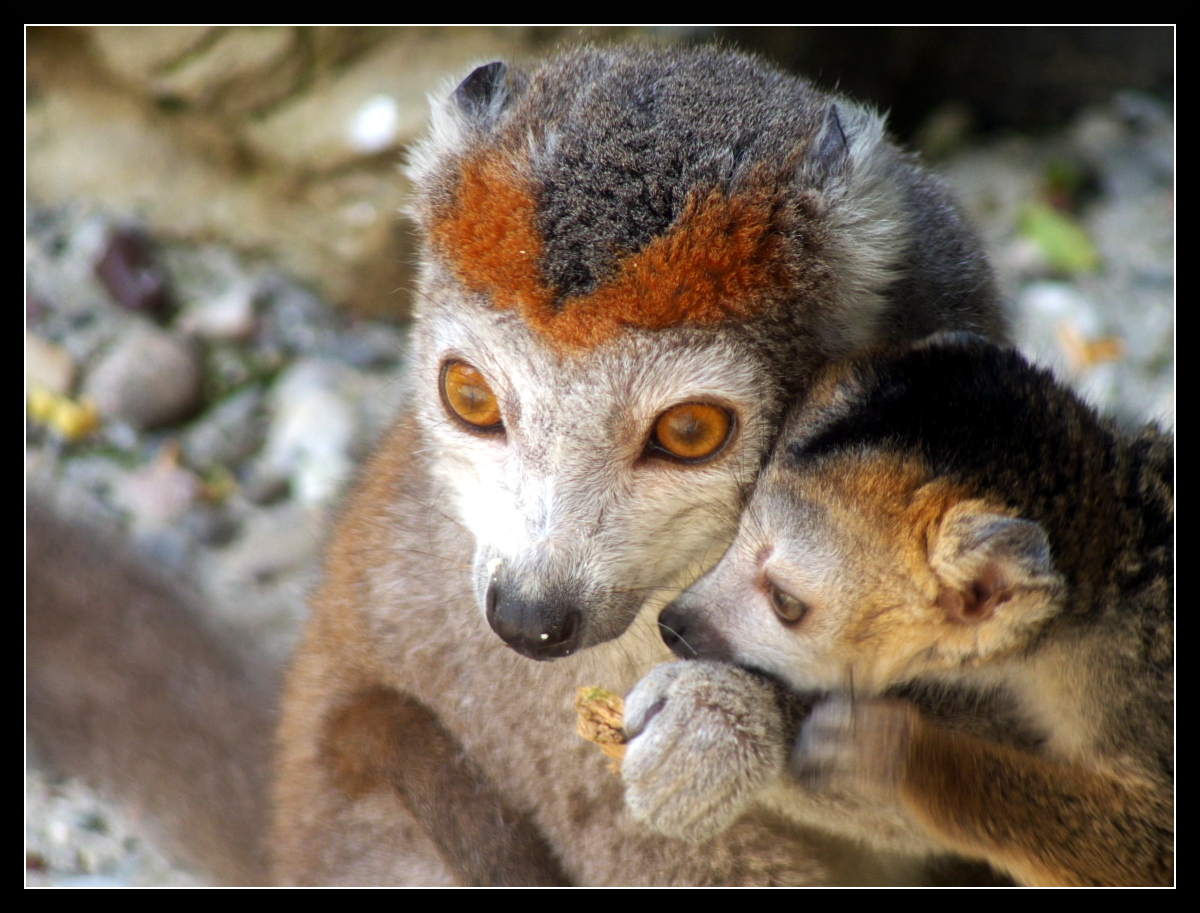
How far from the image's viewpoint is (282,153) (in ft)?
20.0

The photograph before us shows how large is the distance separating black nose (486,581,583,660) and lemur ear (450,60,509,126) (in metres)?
1.18

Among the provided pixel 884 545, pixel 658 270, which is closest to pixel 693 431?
pixel 658 270

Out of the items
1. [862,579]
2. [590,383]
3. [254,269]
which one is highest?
[254,269]

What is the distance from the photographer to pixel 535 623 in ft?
8.23

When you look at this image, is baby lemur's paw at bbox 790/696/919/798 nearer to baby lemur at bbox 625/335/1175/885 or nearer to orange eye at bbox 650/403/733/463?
baby lemur at bbox 625/335/1175/885

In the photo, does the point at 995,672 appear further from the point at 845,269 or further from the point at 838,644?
the point at 845,269

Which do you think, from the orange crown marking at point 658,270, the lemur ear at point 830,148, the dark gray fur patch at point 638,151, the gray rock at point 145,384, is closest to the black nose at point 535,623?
the orange crown marking at point 658,270

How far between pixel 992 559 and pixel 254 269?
4.85m

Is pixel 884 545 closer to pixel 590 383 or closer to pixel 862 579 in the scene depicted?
pixel 862 579

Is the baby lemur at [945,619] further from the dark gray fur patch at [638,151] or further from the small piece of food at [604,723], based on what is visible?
the dark gray fur patch at [638,151]

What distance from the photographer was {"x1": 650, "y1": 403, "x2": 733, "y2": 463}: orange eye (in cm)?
258

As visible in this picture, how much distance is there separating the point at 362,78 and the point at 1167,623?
476cm

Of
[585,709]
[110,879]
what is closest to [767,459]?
[585,709]

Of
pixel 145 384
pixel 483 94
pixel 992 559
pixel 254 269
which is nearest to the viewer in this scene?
pixel 992 559
